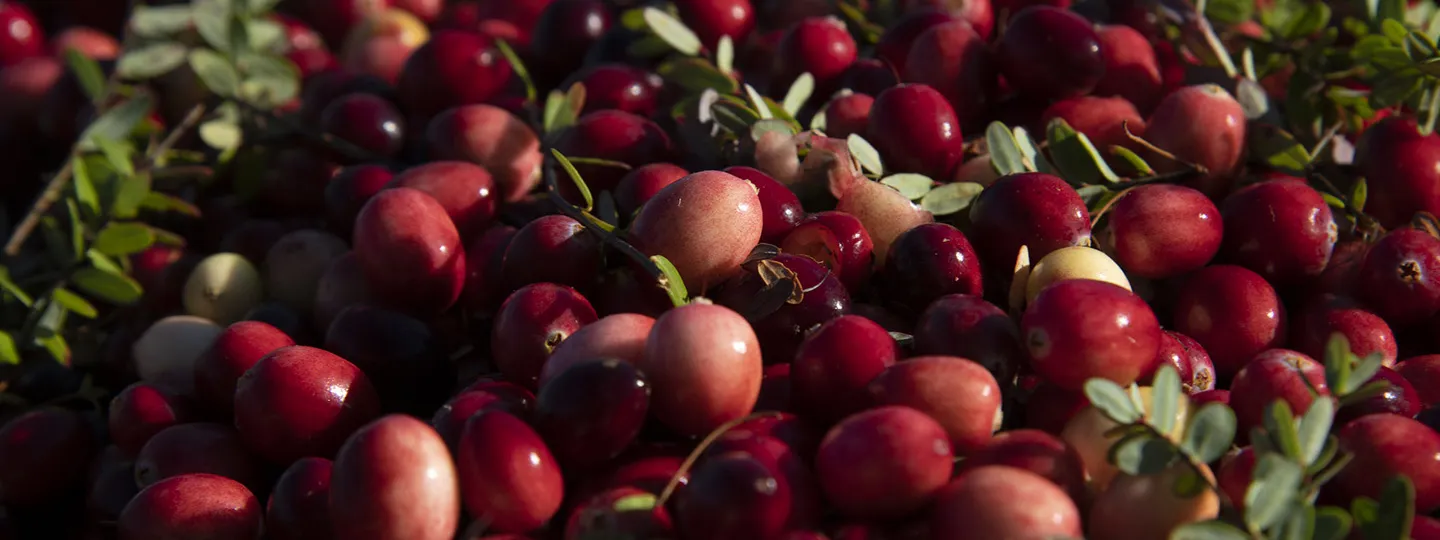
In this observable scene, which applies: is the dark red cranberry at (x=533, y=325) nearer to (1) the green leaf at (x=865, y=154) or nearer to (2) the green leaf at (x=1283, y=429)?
(1) the green leaf at (x=865, y=154)

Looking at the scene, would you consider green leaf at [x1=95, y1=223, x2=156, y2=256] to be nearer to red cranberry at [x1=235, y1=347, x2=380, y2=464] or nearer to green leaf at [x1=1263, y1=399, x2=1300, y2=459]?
red cranberry at [x1=235, y1=347, x2=380, y2=464]

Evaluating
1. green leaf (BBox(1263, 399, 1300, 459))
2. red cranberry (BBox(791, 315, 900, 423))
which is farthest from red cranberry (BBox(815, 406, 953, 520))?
green leaf (BBox(1263, 399, 1300, 459))

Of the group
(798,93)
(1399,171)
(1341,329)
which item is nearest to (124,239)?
(798,93)

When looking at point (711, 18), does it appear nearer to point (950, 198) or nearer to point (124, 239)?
point (950, 198)

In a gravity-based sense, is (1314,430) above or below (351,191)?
above

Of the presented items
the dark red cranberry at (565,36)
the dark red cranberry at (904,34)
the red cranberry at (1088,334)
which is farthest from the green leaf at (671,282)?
the dark red cranberry at (565,36)

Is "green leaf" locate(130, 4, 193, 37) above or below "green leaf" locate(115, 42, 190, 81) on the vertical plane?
above
